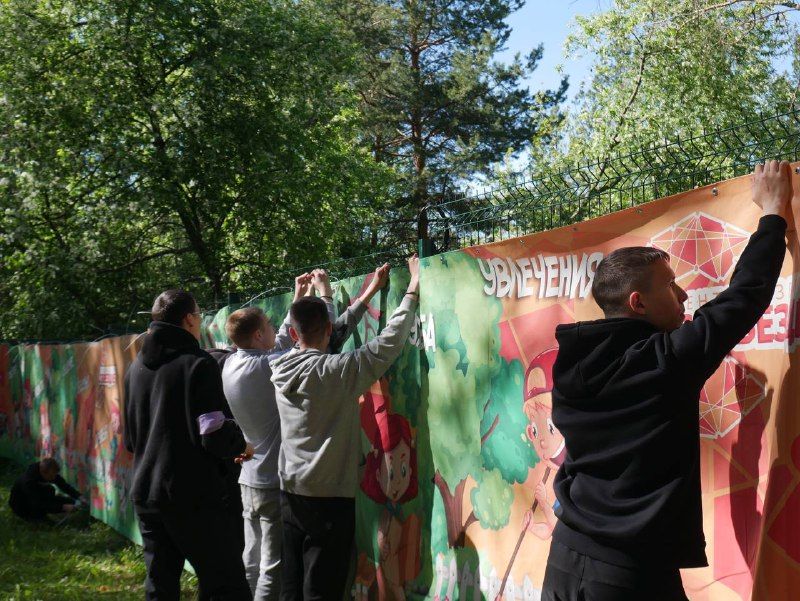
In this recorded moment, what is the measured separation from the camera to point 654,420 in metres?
2.71

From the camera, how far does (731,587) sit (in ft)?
10.1

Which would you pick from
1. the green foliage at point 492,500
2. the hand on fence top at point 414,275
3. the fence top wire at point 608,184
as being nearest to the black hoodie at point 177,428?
the hand on fence top at point 414,275

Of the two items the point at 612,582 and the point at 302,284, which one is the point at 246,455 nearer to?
the point at 302,284

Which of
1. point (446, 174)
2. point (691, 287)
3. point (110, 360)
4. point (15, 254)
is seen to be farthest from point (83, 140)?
point (691, 287)

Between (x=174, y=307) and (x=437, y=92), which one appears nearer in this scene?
(x=174, y=307)

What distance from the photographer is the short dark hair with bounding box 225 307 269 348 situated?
5.50 m

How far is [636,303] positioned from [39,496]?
9855mm

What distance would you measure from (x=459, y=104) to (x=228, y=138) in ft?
48.1

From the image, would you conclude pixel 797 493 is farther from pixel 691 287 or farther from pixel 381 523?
pixel 381 523

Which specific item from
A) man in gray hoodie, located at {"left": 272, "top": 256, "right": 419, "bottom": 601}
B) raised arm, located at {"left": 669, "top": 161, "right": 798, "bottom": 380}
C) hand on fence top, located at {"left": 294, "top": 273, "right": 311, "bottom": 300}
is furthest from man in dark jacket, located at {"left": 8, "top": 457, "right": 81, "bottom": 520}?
raised arm, located at {"left": 669, "top": 161, "right": 798, "bottom": 380}

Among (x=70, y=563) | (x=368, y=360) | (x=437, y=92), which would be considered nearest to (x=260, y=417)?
(x=368, y=360)

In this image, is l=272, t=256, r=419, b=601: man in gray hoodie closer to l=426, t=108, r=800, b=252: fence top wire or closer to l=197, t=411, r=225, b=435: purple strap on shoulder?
l=197, t=411, r=225, b=435: purple strap on shoulder

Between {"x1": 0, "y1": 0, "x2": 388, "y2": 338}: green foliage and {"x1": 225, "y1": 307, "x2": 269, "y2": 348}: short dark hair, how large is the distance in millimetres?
15495

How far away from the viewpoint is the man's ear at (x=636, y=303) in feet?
9.38
